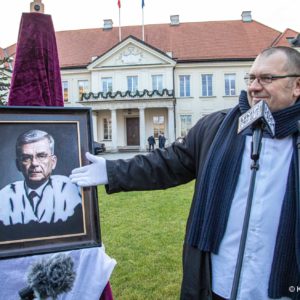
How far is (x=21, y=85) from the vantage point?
2.29 meters

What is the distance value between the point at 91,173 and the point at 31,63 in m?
0.84

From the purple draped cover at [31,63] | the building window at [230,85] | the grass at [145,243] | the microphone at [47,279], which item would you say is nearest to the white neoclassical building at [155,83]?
the building window at [230,85]

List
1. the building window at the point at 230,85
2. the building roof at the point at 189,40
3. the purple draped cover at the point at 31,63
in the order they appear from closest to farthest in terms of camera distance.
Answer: the purple draped cover at the point at 31,63 → the building window at the point at 230,85 → the building roof at the point at 189,40

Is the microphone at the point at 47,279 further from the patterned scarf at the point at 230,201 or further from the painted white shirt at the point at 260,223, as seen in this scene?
the painted white shirt at the point at 260,223

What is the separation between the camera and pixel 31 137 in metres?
1.88

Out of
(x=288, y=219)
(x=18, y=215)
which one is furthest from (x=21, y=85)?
(x=288, y=219)

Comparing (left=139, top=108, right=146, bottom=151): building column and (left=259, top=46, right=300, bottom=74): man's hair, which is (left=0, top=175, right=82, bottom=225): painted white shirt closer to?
(left=259, top=46, right=300, bottom=74): man's hair

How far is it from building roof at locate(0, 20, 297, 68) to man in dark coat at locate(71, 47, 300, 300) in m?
36.0

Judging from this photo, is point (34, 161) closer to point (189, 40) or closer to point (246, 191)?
point (246, 191)

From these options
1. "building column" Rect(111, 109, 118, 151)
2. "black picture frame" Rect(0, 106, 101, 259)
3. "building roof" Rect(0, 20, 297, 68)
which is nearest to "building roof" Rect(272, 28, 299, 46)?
"building roof" Rect(0, 20, 297, 68)

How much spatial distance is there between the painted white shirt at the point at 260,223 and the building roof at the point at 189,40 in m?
36.1

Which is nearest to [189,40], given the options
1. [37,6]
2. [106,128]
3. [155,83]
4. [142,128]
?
[155,83]

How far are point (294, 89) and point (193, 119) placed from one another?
35510 millimetres

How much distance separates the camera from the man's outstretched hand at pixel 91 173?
6.17ft
